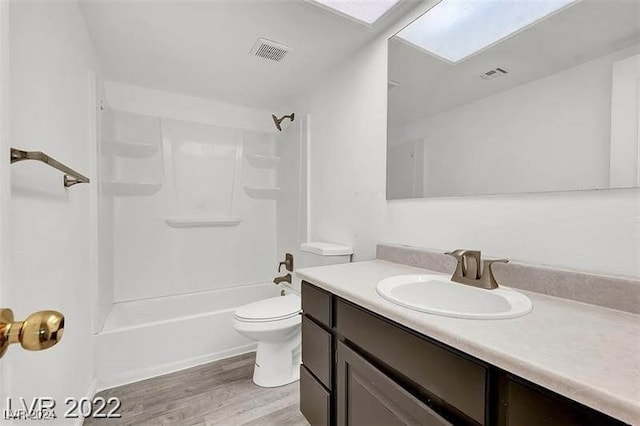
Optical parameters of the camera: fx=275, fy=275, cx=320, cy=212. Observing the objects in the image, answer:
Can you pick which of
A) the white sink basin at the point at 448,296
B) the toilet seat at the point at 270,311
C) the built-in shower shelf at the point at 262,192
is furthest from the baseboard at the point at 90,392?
the built-in shower shelf at the point at 262,192

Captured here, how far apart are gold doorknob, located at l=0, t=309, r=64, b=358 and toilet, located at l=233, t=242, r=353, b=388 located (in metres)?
1.43

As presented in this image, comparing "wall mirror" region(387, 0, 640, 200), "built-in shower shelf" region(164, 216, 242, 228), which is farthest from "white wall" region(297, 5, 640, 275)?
"built-in shower shelf" region(164, 216, 242, 228)

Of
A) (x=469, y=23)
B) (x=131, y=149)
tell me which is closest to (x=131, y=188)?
(x=131, y=149)

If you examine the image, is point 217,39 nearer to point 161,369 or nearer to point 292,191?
point 292,191

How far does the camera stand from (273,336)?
1.78 metres

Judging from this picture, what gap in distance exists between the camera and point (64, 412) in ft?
4.00

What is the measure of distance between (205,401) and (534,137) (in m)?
2.16

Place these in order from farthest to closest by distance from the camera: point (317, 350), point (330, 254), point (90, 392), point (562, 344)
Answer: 1. point (330, 254)
2. point (90, 392)
3. point (317, 350)
4. point (562, 344)

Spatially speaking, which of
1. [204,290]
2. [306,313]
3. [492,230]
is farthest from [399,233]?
[204,290]

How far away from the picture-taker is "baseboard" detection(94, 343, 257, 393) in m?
1.83

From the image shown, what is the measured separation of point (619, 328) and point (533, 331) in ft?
0.71

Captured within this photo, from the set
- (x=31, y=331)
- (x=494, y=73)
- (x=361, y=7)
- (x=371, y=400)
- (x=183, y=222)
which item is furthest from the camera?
(x=183, y=222)

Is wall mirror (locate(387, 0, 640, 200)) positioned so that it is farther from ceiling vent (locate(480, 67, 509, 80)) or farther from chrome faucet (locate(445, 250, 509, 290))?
chrome faucet (locate(445, 250, 509, 290))

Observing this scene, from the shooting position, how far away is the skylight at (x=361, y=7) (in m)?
1.39
